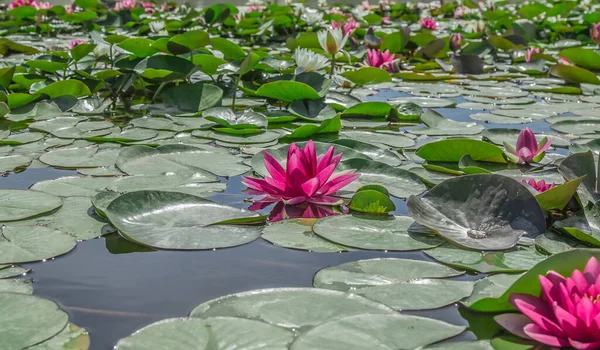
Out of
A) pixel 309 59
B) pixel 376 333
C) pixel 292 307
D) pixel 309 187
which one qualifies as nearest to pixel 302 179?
pixel 309 187

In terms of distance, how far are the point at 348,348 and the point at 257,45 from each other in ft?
16.5

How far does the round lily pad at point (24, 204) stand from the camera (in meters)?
1.52

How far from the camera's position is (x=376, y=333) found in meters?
1.00

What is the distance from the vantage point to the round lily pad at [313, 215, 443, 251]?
1391 mm

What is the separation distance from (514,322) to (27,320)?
0.73 metres

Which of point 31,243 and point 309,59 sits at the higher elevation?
point 309,59

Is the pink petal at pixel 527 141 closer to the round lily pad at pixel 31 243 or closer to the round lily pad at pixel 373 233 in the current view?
the round lily pad at pixel 373 233

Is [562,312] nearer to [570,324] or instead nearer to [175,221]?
[570,324]

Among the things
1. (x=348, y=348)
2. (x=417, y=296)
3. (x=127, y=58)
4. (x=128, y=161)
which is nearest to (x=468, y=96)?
(x=127, y=58)

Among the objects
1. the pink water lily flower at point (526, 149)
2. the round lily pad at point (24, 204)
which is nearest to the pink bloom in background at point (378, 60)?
the pink water lily flower at point (526, 149)

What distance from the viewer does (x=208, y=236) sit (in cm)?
141

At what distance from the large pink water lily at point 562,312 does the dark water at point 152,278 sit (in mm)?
95

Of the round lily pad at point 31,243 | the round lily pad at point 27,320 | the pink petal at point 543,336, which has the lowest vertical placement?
the round lily pad at point 31,243

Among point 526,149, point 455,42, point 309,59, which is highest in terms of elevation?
point 309,59
